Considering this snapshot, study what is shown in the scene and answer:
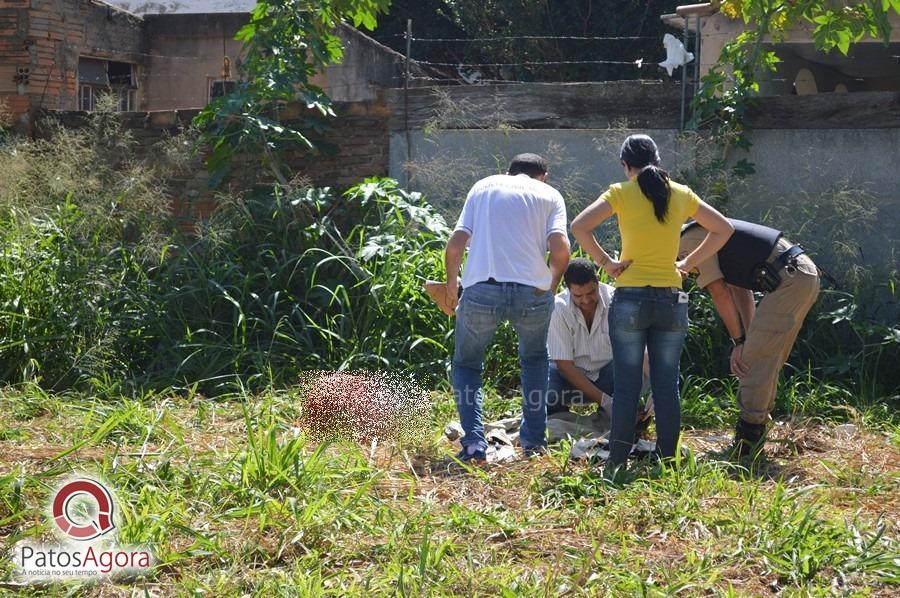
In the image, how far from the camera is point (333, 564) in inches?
148

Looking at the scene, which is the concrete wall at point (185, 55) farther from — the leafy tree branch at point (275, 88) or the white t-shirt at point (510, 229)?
the white t-shirt at point (510, 229)

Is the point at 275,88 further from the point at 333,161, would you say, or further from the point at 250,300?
the point at 250,300

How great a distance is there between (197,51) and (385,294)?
8978 mm

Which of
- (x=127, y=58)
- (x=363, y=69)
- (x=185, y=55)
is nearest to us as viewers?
(x=127, y=58)

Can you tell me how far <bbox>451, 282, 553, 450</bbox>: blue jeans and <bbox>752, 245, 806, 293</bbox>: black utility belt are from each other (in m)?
0.99

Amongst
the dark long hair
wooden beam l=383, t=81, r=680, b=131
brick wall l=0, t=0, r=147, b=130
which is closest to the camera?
the dark long hair

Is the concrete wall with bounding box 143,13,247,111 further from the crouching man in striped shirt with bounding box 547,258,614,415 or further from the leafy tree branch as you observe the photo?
the crouching man in striped shirt with bounding box 547,258,614,415

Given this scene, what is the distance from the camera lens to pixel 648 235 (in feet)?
15.5

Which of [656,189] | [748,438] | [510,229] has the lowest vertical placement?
[748,438]

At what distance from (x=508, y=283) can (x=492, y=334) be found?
0.27 metres

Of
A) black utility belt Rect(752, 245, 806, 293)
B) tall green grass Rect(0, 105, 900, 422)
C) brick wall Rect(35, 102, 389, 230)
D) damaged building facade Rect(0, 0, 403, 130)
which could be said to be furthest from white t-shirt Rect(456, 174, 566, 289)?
damaged building facade Rect(0, 0, 403, 130)

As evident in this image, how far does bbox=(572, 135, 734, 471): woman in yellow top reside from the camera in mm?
4699

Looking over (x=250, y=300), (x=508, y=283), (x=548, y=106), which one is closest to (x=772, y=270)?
(x=508, y=283)

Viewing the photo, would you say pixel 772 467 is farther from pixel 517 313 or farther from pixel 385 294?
pixel 385 294
